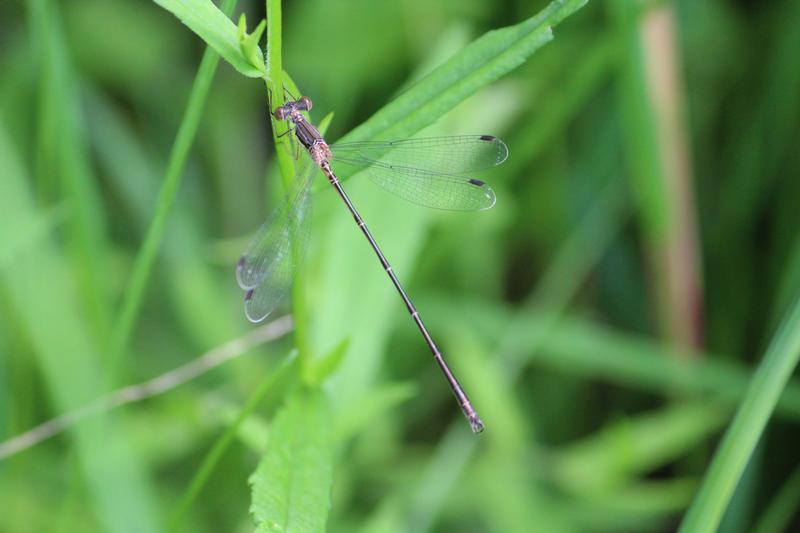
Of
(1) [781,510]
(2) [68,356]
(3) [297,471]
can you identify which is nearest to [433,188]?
(3) [297,471]

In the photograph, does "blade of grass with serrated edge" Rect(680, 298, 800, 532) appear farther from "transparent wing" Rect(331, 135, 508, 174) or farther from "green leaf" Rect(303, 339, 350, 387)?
"transparent wing" Rect(331, 135, 508, 174)

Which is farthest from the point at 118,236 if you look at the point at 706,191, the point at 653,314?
the point at 706,191

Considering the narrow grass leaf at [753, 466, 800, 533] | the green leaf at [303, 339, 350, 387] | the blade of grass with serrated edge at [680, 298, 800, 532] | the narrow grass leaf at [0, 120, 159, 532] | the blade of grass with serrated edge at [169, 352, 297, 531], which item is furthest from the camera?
the narrow grass leaf at [753, 466, 800, 533]

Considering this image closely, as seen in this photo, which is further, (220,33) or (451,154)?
(451,154)

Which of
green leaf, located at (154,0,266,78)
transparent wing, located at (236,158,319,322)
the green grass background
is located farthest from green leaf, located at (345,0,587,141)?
transparent wing, located at (236,158,319,322)

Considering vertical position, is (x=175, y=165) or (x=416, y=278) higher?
(x=416, y=278)

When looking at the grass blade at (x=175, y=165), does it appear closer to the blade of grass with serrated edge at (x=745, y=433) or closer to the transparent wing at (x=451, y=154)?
the transparent wing at (x=451, y=154)

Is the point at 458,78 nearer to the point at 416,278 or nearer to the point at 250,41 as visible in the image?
the point at 250,41
